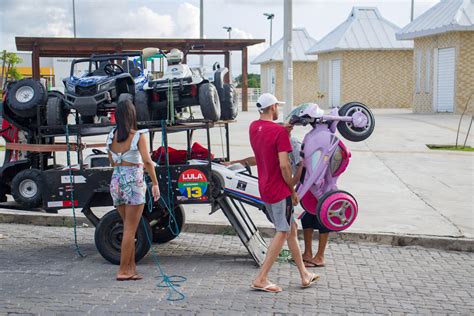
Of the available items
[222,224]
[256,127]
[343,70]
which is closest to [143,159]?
[256,127]

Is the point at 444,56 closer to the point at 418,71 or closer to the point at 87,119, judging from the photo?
the point at 418,71

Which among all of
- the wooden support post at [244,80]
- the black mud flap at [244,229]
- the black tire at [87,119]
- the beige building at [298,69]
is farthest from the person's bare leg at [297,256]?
the beige building at [298,69]

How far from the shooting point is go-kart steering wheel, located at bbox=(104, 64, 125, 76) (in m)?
9.45

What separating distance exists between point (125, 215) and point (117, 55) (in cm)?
354

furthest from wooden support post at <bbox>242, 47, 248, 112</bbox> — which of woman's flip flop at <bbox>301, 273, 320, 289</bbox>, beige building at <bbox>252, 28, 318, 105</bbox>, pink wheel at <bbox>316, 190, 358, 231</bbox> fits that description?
woman's flip flop at <bbox>301, 273, 320, 289</bbox>

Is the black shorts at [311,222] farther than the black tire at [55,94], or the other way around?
the black tire at [55,94]

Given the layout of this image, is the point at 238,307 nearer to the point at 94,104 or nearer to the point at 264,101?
the point at 264,101

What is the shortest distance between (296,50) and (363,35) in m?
10.3

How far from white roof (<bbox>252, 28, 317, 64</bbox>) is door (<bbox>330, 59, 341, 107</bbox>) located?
23.6 feet

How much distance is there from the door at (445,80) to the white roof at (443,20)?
1142 mm

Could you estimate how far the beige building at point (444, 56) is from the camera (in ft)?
97.3

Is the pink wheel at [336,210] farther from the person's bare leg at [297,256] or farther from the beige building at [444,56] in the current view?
the beige building at [444,56]

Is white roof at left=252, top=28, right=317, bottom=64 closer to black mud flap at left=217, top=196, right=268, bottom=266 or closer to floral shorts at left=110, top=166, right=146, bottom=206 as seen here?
black mud flap at left=217, top=196, right=268, bottom=266

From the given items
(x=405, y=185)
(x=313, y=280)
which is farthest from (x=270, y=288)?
(x=405, y=185)
